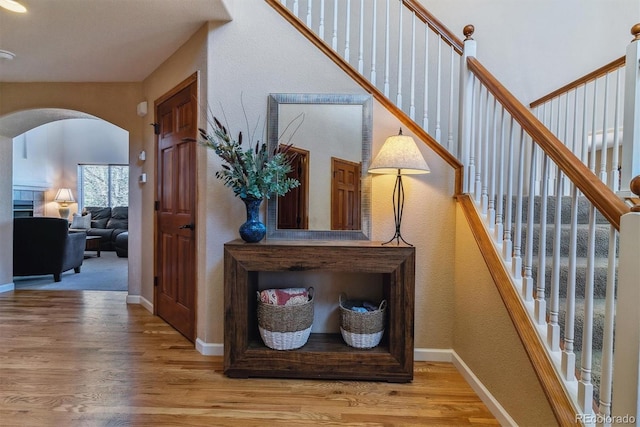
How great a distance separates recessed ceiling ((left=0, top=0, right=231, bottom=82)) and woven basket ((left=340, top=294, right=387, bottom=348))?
2196mm

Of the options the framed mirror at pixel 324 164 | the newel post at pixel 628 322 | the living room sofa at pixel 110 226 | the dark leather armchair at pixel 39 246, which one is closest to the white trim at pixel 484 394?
the newel post at pixel 628 322

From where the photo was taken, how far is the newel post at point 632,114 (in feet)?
6.65

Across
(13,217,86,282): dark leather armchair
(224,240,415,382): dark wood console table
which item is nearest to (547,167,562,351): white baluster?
(224,240,415,382): dark wood console table

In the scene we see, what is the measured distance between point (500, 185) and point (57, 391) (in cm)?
277

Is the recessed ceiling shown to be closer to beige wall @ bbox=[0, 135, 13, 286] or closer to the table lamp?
beige wall @ bbox=[0, 135, 13, 286]

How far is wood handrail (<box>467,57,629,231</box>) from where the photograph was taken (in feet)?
3.36

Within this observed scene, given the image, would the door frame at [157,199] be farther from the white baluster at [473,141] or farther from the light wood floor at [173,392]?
the white baluster at [473,141]

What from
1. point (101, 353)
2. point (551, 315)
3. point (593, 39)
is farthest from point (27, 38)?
point (593, 39)

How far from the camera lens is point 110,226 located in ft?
23.0

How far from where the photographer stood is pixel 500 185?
5.90ft

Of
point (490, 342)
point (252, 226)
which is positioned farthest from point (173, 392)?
point (490, 342)

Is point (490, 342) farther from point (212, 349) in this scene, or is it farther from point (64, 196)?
point (64, 196)

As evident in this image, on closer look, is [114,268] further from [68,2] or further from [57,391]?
[68,2]

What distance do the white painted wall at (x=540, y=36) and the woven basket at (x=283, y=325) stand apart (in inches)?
121
